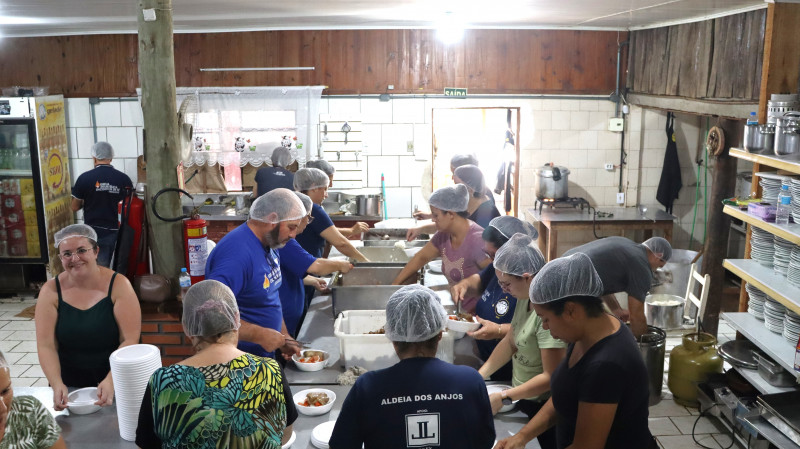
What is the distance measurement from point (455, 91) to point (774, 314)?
16.8ft

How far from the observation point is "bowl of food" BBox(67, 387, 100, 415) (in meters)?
3.20

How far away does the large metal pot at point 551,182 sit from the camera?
8344 millimetres

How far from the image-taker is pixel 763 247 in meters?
4.77

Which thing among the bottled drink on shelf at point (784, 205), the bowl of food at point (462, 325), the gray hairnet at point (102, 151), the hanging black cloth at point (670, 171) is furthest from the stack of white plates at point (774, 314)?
the gray hairnet at point (102, 151)

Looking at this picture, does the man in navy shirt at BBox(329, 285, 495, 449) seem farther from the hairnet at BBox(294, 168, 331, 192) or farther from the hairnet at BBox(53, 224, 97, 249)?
the hairnet at BBox(294, 168, 331, 192)

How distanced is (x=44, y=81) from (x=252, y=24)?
300 centimetres

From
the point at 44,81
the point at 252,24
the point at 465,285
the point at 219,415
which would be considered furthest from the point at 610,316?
the point at 44,81

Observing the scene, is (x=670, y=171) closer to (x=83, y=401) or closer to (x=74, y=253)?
(x=74, y=253)

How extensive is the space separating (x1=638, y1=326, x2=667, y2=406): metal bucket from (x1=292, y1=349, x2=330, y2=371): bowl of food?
8.83ft

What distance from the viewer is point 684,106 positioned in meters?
7.19

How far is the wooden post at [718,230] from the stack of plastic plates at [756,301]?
1.90 metres

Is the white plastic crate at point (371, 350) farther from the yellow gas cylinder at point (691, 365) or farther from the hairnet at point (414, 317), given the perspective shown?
the yellow gas cylinder at point (691, 365)

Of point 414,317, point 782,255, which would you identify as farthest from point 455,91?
point 414,317

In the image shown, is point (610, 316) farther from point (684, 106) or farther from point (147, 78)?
point (684, 106)
